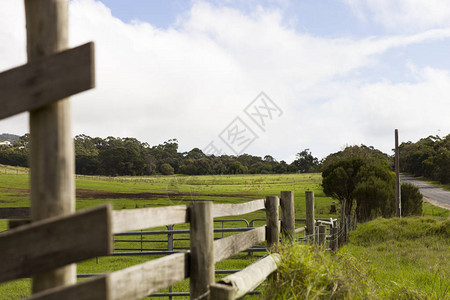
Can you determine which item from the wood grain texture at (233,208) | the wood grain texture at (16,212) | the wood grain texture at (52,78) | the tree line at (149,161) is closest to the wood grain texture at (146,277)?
the wood grain texture at (233,208)

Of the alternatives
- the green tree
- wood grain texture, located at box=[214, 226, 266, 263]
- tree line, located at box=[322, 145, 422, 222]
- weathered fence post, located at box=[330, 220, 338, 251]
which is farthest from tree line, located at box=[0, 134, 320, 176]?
wood grain texture, located at box=[214, 226, 266, 263]

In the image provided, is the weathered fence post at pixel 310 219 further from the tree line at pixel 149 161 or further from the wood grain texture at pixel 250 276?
the tree line at pixel 149 161

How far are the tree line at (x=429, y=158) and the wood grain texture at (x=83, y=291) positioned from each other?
73.4 meters

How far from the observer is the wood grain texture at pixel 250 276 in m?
3.29

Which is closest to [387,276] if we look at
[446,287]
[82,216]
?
[446,287]

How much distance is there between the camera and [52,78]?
78.3 inches

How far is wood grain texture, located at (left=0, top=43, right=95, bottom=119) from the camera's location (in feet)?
6.50

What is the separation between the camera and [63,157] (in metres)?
2.01

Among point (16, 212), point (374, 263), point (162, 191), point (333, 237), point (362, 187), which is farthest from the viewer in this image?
point (162, 191)

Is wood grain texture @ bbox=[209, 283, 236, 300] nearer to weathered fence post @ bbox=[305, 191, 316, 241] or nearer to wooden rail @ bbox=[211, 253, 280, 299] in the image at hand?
wooden rail @ bbox=[211, 253, 280, 299]

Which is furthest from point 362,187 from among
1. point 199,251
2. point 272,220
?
point 199,251

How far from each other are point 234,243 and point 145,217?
1671mm

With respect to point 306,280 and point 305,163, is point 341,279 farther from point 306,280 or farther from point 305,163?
point 305,163

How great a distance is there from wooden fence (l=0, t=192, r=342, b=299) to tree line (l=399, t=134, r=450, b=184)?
2841 inches
